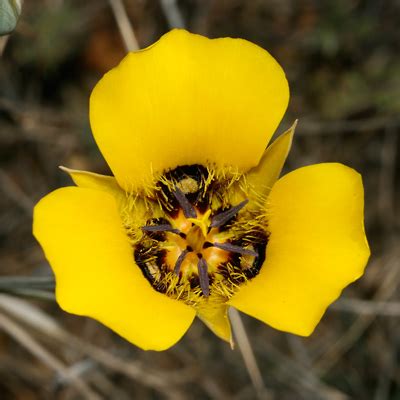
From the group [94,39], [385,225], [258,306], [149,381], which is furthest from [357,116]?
[258,306]

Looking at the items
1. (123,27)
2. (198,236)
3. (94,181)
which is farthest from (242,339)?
(123,27)

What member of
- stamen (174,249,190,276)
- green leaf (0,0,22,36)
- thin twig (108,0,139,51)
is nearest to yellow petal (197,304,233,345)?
stamen (174,249,190,276)

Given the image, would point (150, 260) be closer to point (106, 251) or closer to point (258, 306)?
point (106, 251)

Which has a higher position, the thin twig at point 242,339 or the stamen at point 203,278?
the stamen at point 203,278

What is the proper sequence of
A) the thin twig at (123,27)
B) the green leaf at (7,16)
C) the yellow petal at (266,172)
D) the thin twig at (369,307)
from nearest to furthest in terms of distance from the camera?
the green leaf at (7,16)
the yellow petal at (266,172)
the thin twig at (123,27)
the thin twig at (369,307)

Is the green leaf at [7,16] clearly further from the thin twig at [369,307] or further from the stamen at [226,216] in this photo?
the thin twig at [369,307]

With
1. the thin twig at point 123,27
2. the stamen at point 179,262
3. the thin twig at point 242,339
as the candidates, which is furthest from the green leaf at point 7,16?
the thin twig at point 242,339
